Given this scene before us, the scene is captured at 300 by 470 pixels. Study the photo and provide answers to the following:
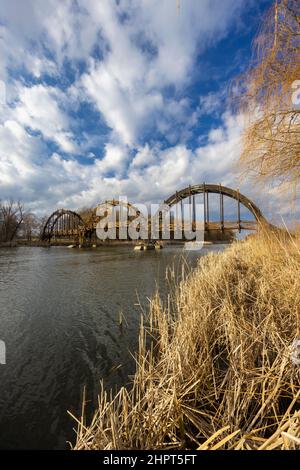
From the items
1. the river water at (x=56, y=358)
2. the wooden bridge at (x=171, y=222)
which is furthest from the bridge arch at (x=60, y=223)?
the river water at (x=56, y=358)

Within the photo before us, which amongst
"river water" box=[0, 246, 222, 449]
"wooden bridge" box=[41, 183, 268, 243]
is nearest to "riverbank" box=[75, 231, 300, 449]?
"river water" box=[0, 246, 222, 449]

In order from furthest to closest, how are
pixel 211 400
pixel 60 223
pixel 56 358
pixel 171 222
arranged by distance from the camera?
pixel 60 223, pixel 171 222, pixel 56 358, pixel 211 400

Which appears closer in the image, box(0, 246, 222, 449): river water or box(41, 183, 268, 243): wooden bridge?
box(0, 246, 222, 449): river water

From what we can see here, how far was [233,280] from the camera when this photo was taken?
19.2 ft

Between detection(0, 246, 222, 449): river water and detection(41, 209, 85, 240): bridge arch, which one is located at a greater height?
detection(41, 209, 85, 240): bridge arch

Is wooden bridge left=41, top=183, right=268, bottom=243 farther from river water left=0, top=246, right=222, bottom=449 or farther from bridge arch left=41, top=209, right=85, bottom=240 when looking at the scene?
river water left=0, top=246, right=222, bottom=449

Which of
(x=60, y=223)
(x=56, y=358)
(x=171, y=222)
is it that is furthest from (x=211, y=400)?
(x=60, y=223)

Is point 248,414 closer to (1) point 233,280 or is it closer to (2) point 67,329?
(2) point 67,329

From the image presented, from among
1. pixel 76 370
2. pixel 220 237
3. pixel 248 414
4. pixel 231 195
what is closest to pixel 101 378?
pixel 76 370

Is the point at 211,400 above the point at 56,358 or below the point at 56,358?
above

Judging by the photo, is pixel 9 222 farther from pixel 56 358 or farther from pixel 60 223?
pixel 56 358

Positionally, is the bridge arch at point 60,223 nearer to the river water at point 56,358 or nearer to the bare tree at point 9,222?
the bare tree at point 9,222

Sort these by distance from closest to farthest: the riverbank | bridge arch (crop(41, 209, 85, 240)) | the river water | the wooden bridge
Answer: the riverbank
the river water
the wooden bridge
bridge arch (crop(41, 209, 85, 240))

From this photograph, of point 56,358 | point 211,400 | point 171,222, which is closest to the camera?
point 211,400
